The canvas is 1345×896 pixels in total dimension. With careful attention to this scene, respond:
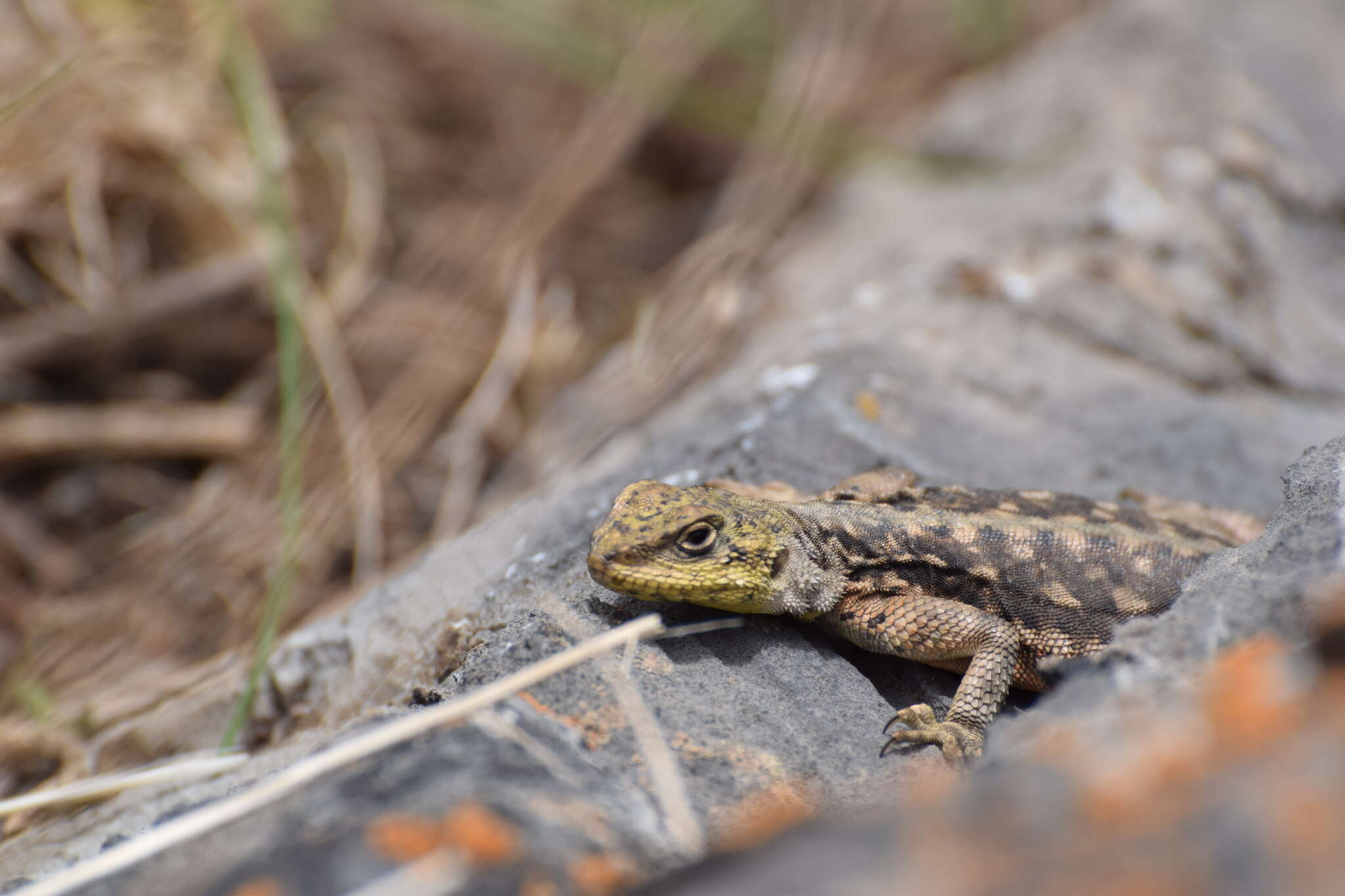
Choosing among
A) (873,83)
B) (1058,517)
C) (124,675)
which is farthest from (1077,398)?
(873,83)

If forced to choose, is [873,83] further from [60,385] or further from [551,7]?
[60,385]

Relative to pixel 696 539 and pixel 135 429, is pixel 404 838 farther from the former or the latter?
pixel 135 429

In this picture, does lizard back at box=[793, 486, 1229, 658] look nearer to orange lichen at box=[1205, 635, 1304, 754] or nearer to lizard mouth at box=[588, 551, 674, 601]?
lizard mouth at box=[588, 551, 674, 601]

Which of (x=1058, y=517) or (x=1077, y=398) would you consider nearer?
(x=1058, y=517)

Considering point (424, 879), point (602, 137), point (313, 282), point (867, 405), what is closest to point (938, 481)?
point (867, 405)

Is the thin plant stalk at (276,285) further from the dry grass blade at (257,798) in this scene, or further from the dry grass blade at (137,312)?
the dry grass blade at (257,798)

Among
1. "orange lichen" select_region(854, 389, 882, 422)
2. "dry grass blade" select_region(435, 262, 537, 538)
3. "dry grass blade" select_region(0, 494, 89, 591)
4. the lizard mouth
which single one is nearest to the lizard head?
the lizard mouth
